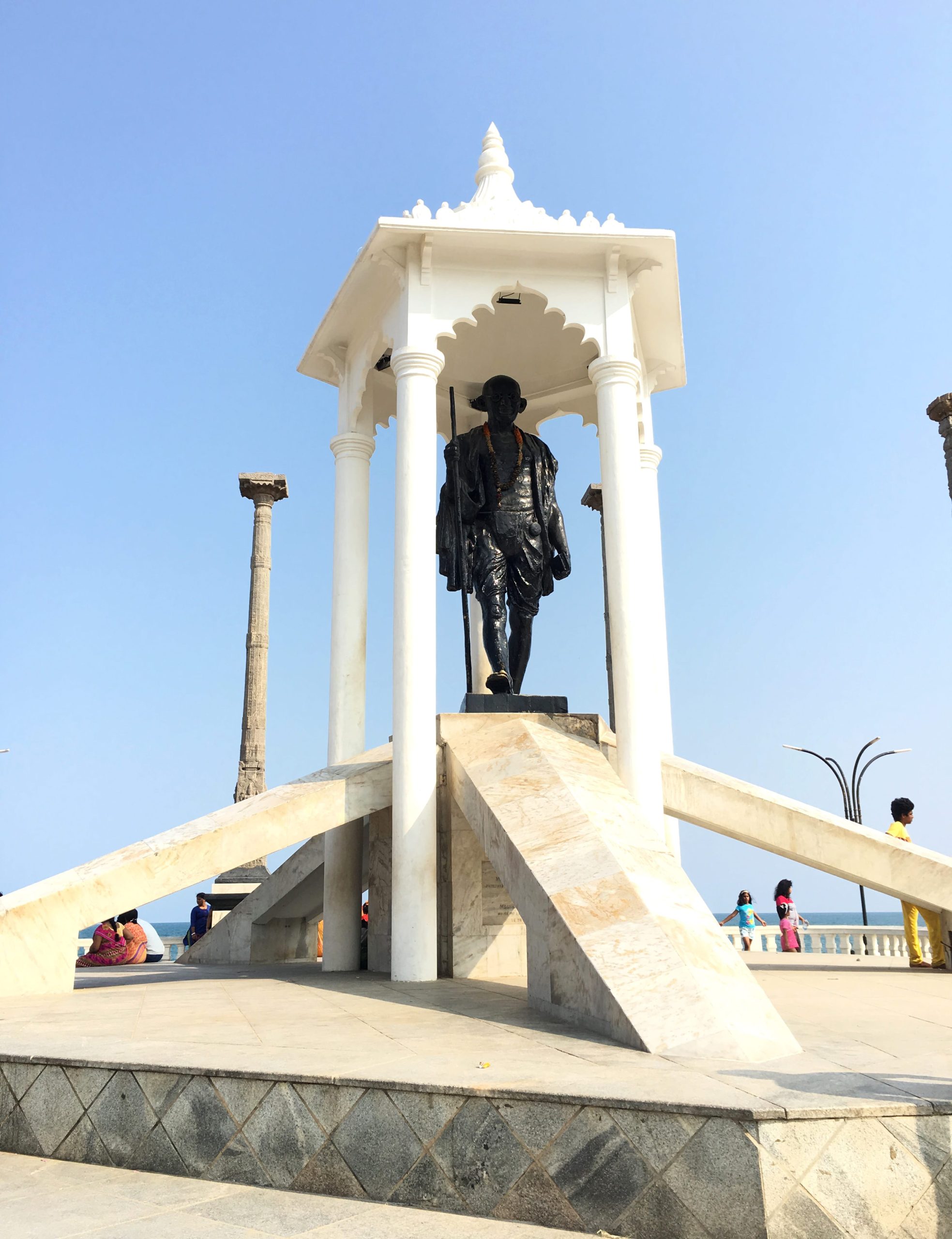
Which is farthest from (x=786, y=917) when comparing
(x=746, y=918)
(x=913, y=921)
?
(x=913, y=921)

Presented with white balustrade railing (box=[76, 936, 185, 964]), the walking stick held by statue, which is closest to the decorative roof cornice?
the walking stick held by statue

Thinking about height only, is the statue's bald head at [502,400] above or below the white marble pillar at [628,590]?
above

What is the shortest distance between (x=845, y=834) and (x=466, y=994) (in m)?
4.15

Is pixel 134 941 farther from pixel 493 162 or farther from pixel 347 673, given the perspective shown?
pixel 493 162

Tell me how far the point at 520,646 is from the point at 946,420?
11.4 m

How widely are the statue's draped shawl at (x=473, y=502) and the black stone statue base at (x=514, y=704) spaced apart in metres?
1.50

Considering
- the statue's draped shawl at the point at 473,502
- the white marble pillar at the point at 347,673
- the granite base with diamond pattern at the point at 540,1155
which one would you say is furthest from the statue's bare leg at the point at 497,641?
the granite base with diamond pattern at the point at 540,1155

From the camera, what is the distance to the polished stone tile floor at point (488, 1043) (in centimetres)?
362

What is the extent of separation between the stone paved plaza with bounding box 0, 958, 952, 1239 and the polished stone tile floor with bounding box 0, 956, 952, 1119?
0.8 inches

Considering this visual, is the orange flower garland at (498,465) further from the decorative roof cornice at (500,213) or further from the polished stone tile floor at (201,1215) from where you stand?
the polished stone tile floor at (201,1215)

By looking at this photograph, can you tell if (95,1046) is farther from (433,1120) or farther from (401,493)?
(401,493)

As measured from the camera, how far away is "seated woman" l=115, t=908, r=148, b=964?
13984mm

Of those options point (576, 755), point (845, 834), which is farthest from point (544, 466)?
point (845, 834)

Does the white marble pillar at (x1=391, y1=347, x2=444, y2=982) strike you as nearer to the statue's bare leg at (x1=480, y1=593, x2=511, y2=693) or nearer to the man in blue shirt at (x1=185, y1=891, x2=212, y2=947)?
the statue's bare leg at (x1=480, y1=593, x2=511, y2=693)
